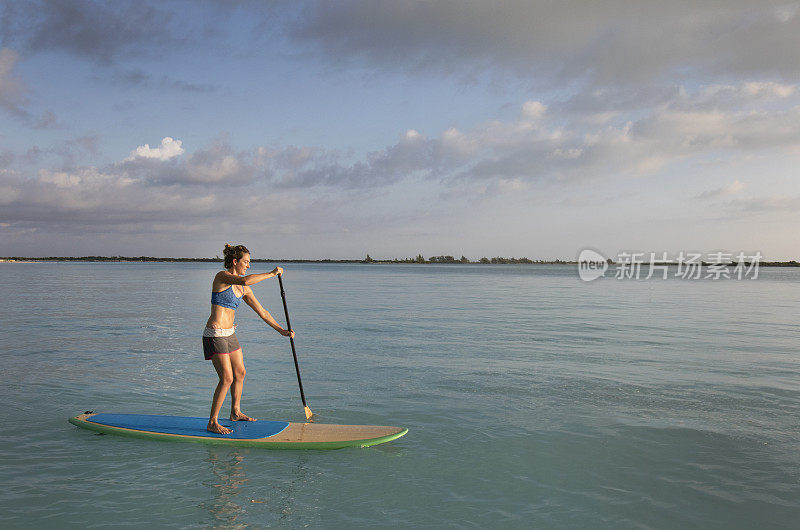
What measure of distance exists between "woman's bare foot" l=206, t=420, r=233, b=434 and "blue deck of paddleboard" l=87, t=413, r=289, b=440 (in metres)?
0.05

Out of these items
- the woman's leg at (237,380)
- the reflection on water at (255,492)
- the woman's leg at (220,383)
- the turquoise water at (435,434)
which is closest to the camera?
the reflection on water at (255,492)

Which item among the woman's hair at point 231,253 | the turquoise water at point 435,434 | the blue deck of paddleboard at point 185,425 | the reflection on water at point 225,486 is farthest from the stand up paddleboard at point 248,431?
the woman's hair at point 231,253

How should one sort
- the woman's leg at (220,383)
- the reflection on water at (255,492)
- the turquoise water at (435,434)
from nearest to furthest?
the reflection on water at (255,492), the turquoise water at (435,434), the woman's leg at (220,383)

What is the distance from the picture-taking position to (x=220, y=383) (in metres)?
7.10

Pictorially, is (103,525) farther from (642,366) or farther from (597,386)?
(642,366)

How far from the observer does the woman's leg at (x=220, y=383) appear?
7.02 m

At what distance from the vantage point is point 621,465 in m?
6.60

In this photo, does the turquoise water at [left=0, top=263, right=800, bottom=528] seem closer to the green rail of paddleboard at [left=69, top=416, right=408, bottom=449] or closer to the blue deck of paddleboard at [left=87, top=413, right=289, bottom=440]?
the green rail of paddleboard at [left=69, top=416, right=408, bottom=449]

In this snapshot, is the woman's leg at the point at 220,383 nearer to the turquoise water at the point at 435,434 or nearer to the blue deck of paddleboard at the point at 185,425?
the blue deck of paddleboard at the point at 185,425

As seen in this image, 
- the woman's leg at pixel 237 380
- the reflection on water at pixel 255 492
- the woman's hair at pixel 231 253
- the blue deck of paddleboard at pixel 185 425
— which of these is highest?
the woman's hair at pixel 231 253

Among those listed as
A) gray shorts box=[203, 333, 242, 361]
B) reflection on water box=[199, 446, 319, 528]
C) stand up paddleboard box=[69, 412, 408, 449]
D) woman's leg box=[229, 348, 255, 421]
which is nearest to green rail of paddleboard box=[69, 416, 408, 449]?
stand up paddleboard box=[69, 412, 408, 449]

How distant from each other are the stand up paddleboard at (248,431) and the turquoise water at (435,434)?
148 millimetres

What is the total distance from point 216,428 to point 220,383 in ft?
1.95

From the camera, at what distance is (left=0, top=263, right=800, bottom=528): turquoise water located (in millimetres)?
5453
